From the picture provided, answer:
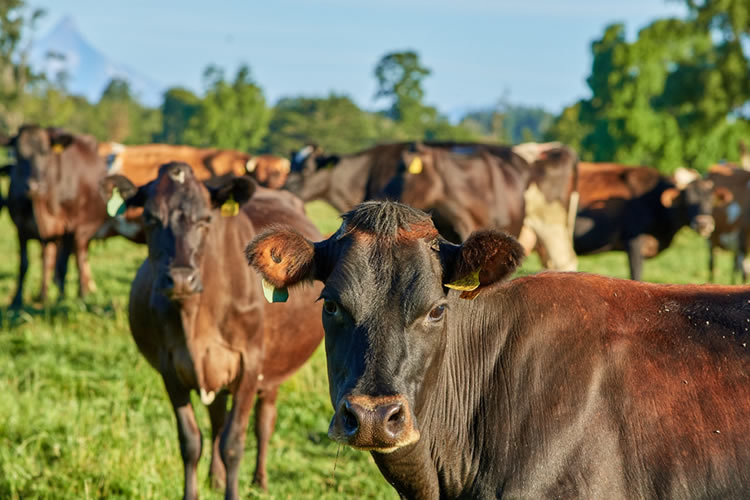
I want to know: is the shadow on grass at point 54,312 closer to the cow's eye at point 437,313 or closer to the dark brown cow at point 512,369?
the dark brown cow at point 512,369

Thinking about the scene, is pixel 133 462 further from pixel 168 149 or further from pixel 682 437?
pixel 168 149

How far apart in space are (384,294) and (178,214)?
8.20 feet

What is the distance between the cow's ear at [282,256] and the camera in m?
3.71

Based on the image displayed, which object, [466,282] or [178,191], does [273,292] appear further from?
[178,191]

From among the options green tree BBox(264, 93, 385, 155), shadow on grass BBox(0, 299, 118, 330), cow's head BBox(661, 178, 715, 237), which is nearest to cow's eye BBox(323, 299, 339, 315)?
shadow on grass BBox(0, 299, 118, 330)

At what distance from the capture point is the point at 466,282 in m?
3.51

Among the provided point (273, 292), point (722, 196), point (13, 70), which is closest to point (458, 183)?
point (273, 292)

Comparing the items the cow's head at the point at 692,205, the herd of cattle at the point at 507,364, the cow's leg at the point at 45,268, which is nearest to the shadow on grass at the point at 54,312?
the cow's leg at the point at 45,268

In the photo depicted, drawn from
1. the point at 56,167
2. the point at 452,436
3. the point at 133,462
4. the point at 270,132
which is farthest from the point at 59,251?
the point at 270,132

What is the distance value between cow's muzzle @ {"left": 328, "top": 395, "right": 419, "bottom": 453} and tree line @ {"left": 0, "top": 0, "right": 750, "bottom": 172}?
119ft

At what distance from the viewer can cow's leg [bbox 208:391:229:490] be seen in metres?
6.01

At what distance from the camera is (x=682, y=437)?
341 cm

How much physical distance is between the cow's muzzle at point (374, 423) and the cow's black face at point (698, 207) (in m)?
13.1

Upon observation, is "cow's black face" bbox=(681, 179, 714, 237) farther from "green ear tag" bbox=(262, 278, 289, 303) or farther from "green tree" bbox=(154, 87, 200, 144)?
"green tree" bbox=(154, 87, 200, 144)
